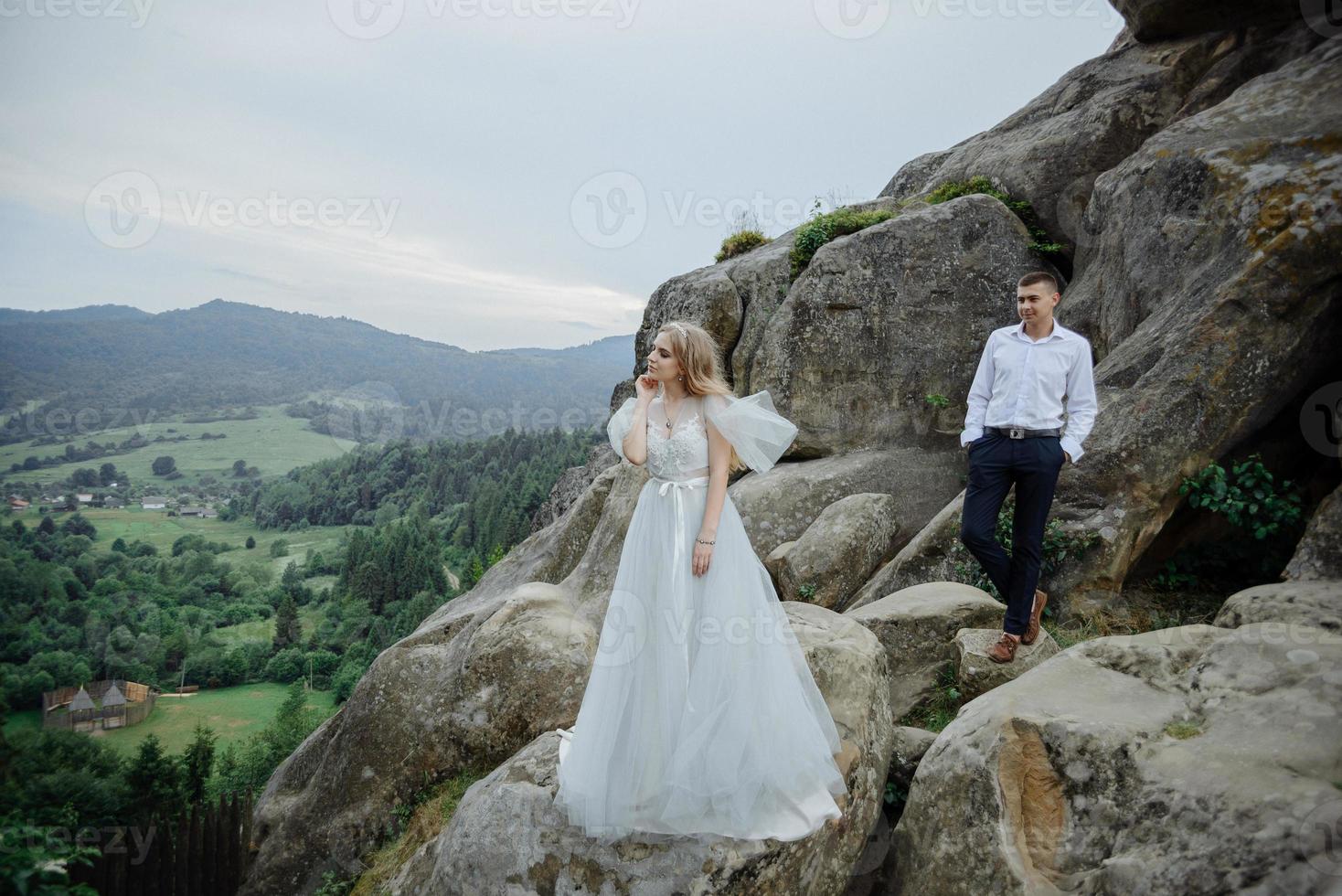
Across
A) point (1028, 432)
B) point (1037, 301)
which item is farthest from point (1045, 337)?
point (1028, 432)

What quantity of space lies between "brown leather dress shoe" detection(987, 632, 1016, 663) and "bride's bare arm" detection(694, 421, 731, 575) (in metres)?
3.09

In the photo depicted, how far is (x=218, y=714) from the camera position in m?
48.2

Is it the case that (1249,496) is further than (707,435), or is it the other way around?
(1249,496)

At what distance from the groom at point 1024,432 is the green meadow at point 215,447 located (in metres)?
65.0

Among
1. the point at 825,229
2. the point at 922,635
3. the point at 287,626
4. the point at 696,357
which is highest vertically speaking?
the point at 825,229

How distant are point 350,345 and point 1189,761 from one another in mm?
193241

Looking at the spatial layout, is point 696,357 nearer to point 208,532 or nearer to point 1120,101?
point 1120,101

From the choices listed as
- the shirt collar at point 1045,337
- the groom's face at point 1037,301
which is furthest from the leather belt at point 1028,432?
the groom's face at point 1037,301

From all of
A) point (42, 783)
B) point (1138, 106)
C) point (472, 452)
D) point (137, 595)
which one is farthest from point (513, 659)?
point (472, 452)

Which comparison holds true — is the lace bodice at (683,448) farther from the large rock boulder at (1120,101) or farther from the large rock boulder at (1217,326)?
the large rock boulder at (1120,101)

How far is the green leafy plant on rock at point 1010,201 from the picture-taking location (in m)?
12.6

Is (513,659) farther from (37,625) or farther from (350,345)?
(350,345)

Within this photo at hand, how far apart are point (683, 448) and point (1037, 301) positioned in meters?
3.46

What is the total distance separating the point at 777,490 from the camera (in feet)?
39.9
